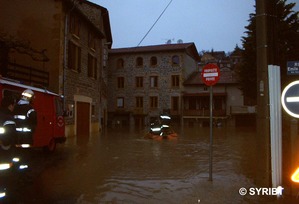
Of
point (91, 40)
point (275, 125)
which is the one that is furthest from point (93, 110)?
point (275, 125)

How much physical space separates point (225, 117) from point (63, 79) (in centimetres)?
2763

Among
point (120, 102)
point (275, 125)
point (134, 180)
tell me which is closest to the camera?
point (275, 125)

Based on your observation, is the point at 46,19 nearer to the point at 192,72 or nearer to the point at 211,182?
the point at 211,182

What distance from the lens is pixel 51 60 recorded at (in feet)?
63.0

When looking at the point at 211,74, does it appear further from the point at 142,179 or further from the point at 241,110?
the point at 241,110

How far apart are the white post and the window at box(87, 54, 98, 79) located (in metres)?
19.8

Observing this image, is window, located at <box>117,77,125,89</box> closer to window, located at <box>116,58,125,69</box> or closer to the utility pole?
window, located at <box>116,58,125,69</box>

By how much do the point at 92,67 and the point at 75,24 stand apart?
14.6 feet

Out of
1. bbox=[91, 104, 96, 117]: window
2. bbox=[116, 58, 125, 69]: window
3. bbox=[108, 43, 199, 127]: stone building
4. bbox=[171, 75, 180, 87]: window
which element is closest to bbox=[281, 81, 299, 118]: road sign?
bbox=[91, 104, 96, 117]: window

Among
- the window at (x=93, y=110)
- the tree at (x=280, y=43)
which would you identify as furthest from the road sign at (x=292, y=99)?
the window at (x=93, y=110)

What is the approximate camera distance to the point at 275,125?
5.96 metres

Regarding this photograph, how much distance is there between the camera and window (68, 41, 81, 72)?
66.9 ft

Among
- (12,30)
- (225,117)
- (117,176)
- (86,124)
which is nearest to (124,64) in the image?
(225,117)

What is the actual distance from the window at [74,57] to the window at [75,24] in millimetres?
886
